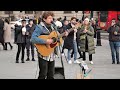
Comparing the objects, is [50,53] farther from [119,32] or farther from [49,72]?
[119,32]

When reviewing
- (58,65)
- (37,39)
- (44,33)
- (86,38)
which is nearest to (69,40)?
(86,38)

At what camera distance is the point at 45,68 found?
6.61m

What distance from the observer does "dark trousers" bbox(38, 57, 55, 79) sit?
6598 mm

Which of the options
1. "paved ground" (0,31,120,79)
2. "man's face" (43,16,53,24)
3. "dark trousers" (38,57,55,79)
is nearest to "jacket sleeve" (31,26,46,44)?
"man's face" (43,16,53,24)

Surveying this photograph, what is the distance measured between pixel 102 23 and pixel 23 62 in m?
23.2

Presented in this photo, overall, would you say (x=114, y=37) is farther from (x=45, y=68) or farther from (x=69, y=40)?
(x=45, y=68)

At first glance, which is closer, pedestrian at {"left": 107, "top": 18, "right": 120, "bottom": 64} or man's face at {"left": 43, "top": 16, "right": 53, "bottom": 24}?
man's face at {"left": 43, "top": 16, "right": 53, "bottom": 24}

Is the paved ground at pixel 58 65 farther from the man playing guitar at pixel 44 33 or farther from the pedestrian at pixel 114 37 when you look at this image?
the man playing guitar at pixel 44 33

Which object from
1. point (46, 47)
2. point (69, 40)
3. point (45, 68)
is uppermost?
point (46, 47)

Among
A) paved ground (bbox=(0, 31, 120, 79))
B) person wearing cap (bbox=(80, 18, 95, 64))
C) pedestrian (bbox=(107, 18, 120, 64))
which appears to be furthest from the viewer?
pedestrian (bbox=(107, 18, 120, 64))

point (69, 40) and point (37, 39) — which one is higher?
point (37, 39)

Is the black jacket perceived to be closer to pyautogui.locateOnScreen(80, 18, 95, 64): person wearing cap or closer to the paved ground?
pyautogui.locateOnScreen(80, 18, 95, 64): person wearing cap

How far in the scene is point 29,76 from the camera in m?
9.32
